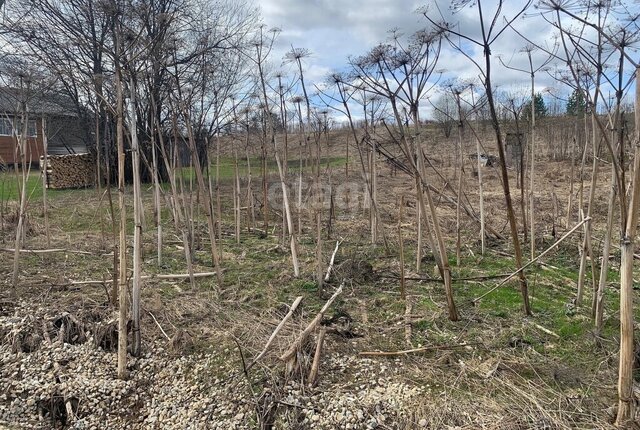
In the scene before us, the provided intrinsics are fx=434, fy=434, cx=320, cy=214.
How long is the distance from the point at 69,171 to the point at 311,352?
13129mm

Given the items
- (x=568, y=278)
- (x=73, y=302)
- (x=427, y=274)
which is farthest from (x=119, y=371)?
(x=568, y=278)

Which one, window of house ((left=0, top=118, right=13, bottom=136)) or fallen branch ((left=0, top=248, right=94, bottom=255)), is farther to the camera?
fallen branch ((left=0, top=248, right=94, bottom=255))

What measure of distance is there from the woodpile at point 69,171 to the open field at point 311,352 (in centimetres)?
947

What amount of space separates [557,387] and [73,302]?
3.42 m

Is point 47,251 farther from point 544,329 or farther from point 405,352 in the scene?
point 544,329

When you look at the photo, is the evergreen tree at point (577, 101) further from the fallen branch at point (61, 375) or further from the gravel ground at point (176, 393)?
the fallen branch at point (61, 375)

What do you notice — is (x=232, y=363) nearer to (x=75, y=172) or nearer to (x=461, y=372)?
(x=461, y=372)

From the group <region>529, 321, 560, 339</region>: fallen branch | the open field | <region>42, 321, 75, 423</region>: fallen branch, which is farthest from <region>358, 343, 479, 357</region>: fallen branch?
<region>42, 321, 75, 423</region>: fallen branch

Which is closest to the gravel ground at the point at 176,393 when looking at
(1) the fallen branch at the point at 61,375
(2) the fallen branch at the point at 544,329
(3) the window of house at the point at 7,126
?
(1) the fallen branch at the point at 61,375

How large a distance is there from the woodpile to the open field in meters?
9.47

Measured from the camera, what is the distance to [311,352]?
2588 millimetres

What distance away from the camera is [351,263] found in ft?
13.8

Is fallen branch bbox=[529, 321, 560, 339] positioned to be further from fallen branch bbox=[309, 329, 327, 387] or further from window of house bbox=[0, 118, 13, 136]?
window of house bbox=[0, 118, 13, 136]

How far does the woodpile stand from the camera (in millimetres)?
12820
